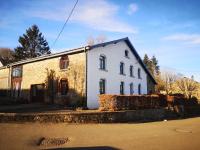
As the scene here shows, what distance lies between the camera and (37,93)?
26.6m

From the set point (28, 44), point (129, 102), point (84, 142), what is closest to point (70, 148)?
point (84, 142)

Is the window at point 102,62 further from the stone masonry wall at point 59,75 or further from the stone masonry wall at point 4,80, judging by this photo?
the stone masonry wall at point 4,80

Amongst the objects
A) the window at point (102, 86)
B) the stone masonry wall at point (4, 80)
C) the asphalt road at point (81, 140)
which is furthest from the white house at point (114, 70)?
the stone masonry wall at point (4, 80)

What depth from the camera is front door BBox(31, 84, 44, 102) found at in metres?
26.0

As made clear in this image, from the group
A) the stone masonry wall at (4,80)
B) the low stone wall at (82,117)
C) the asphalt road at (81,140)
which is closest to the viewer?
the asphalt road at (81,140)

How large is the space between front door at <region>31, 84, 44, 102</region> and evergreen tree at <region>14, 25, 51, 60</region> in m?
31.4

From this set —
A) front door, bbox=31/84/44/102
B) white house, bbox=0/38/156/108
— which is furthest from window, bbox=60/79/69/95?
front door, bbox=31/84/44/102

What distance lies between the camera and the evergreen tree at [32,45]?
56406 mm

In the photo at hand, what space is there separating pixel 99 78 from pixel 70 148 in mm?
15328

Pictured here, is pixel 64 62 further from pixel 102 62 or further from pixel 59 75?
pixel 102 62

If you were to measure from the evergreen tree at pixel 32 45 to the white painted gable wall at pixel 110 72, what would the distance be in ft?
110

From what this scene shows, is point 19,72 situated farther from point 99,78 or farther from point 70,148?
point 70,148

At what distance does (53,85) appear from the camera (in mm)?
24672

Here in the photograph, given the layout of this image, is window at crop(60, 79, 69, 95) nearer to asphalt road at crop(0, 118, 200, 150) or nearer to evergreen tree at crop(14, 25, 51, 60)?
asphalt road at crop(0, 118, 200, 150)
